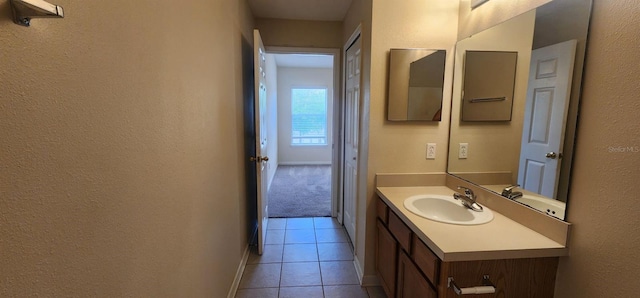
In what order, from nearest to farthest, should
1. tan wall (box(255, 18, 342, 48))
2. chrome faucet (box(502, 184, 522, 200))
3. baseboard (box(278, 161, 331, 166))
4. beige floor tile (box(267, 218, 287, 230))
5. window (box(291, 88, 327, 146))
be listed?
chrome faucet (box(502, 184, 522, 200))
tan wall (box(255, 18, 342, 48))
beige floor tile (box(267, 218, 287, 230))
window (box(291, 88, 327, 146))
baseboard (box(278, 161, 331, 166))

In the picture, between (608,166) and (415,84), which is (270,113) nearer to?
(415,84)

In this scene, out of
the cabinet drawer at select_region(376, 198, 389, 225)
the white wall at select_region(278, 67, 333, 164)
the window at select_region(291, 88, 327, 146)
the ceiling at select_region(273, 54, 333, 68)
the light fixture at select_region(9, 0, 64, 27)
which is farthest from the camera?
the window at select_region(291, 88, 327, 146)

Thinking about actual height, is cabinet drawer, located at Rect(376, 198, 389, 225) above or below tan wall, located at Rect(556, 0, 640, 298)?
below

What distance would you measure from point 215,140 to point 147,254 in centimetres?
86

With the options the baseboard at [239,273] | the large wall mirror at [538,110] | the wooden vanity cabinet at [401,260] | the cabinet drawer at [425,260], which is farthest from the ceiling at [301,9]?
the baseboard at [239,273]

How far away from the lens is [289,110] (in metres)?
7.02

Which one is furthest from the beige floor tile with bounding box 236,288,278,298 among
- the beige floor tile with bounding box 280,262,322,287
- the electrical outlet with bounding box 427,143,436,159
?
the electrical outlet with bounding box 427,143,436,159

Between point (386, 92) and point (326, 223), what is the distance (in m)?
1.99

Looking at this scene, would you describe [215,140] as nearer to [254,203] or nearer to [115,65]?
[115,65]

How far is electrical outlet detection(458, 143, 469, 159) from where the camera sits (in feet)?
6.16

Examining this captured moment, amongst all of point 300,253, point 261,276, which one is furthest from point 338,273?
point 261,276

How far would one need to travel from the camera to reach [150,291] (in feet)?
3.06

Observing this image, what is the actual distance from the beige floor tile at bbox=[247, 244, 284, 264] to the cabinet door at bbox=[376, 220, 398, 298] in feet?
3.25

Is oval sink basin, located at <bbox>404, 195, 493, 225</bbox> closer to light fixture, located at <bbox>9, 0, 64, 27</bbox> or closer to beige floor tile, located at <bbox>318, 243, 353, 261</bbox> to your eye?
beige floor tile, located at <bbox>318, 243, 353, 261</bbox>
